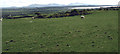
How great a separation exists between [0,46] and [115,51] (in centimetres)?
1641

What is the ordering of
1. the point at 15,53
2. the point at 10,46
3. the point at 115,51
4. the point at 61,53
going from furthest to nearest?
the point at 10,46 → the point at 15,53 → the point at 61,53 → the point at 115,51

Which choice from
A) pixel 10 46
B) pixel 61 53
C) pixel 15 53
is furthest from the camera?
pixel 10 46

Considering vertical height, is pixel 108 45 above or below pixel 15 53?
above

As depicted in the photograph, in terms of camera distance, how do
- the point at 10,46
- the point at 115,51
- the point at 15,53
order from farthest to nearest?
the point at 10,46, the point at 15,53, the point at 115,51

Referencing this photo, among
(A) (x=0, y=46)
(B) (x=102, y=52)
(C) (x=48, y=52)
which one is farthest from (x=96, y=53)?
(A) (x=0, y=46)

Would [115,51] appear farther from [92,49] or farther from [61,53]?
[61,53]

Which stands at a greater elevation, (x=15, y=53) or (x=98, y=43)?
(x=98, y=43)

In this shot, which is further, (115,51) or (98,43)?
(98,43)

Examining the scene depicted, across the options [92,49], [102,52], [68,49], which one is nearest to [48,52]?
[68,49]

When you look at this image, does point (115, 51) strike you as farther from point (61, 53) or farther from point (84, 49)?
point (61, 53)

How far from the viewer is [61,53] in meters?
16.4

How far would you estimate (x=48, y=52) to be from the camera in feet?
55.5

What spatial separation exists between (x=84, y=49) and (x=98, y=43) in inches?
116

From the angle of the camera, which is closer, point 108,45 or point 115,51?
point 115,51
